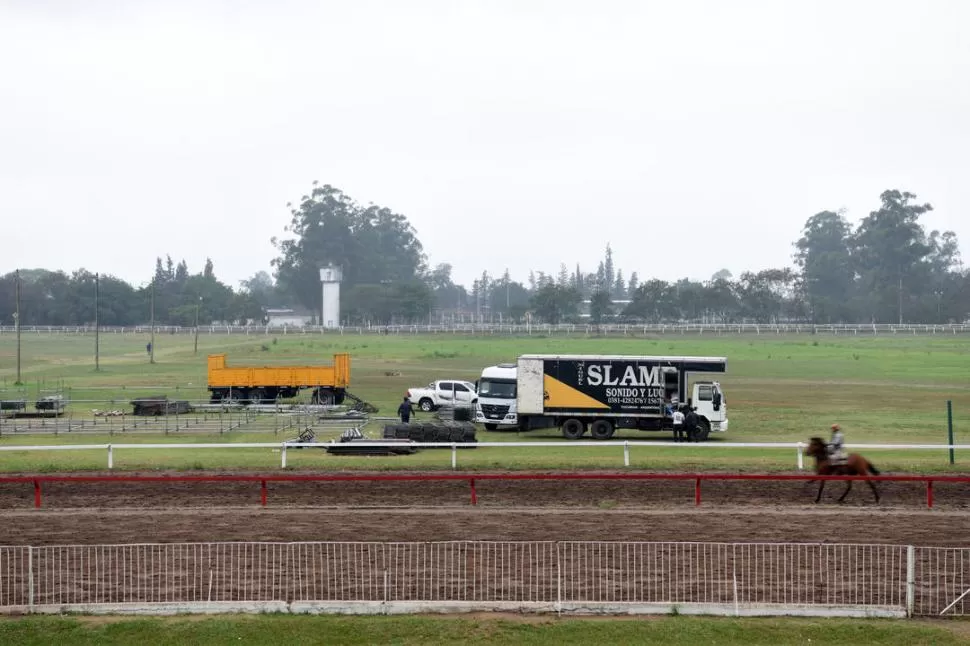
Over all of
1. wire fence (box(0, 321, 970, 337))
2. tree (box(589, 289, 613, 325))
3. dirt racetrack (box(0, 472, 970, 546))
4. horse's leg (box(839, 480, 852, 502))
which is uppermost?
tree (box(589, 289, 613, 325))

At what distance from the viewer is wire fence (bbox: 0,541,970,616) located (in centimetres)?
1370

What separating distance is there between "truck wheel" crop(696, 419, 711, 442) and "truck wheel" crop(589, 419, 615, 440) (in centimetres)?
302

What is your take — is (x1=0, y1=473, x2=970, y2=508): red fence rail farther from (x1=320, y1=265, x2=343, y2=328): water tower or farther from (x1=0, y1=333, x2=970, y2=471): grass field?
(x1=320, y1=265, x2=343, y2=328): water tower

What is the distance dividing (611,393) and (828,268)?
147667 mm

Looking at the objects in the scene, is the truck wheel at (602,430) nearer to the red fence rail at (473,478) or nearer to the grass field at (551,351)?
the grass field at (551,351)

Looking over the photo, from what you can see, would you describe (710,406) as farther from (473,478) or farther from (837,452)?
(473,478)

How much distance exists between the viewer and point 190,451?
3191cm

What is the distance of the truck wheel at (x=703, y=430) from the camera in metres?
34.5

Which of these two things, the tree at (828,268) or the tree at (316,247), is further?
A: the tree at (316,247)

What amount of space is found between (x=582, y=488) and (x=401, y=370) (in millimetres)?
48425

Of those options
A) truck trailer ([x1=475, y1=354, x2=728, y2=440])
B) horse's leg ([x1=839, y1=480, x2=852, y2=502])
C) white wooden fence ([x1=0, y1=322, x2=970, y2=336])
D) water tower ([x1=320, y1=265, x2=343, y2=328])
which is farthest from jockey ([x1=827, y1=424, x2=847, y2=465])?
water tower ([x1=320, y1=265, x2=343, y2=328])

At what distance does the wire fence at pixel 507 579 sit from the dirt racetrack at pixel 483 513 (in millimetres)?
1345

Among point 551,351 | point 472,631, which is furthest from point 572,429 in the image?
point 551,351

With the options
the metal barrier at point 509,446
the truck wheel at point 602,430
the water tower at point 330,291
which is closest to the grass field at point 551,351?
the metal barrier at point 509,446
